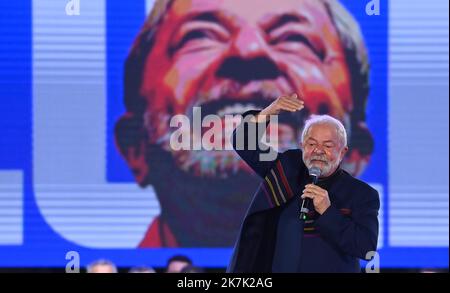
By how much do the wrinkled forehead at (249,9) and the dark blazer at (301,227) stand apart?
10.8ft

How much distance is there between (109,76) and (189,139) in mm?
727

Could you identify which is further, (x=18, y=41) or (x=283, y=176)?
(x=18, y=41)

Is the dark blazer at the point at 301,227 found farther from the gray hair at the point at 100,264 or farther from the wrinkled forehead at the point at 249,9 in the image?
the wrinkled forehead at the point at 249,9

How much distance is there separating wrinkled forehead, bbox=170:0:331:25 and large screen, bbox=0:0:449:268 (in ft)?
0.03

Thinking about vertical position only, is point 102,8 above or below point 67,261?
above

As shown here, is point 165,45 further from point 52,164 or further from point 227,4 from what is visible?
point 52,164

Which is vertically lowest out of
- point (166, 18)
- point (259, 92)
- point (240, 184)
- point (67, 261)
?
point (67, 261)

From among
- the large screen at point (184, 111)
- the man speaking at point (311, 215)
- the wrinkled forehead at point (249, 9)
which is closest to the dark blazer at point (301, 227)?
the man speaking at point (311, 215)

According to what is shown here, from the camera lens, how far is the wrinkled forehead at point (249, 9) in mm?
6828

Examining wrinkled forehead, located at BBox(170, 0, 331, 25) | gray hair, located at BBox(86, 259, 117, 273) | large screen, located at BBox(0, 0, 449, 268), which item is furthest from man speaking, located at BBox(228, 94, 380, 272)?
wrinkled forehead, located at BBox(170, 0, 331, 25)

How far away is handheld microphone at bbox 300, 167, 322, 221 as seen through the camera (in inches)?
134

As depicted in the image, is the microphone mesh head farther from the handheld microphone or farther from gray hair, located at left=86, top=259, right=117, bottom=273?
gray hair, located at left=86, top=259, right=117, bottom=273

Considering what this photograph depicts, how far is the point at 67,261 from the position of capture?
665 cm

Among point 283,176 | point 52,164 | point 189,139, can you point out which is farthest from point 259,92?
point 283,176
